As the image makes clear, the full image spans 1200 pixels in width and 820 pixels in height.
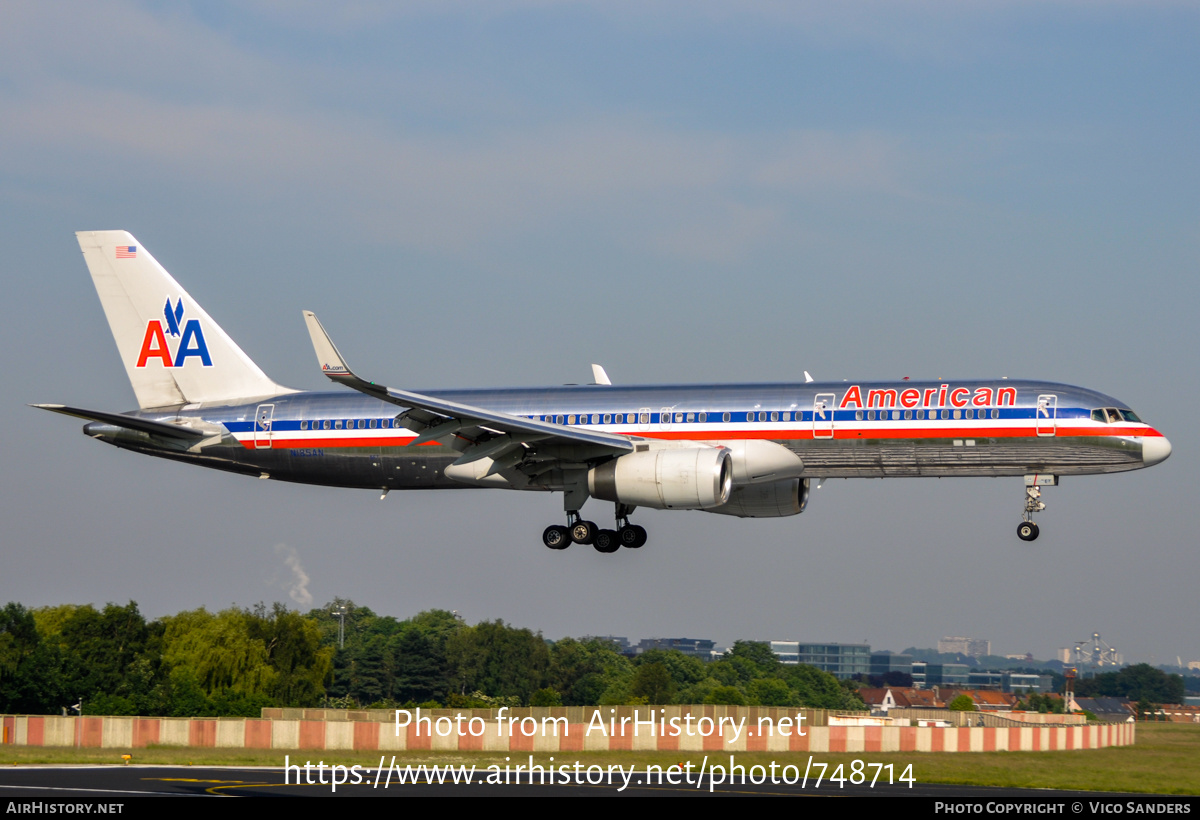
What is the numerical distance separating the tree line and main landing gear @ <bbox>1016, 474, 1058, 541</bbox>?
4841 centimetres

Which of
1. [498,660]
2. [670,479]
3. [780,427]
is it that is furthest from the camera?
[498,660]

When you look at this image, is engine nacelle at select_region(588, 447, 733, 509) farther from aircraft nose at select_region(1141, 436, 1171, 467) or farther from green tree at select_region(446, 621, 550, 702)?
green tree at select_region(446, 621, 550, 702)

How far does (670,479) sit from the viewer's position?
40688mm

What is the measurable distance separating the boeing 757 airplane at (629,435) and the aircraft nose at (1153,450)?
0.05 metres

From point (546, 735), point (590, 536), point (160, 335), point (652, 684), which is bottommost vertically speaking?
point (652, 684)

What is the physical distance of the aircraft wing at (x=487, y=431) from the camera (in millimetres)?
40281

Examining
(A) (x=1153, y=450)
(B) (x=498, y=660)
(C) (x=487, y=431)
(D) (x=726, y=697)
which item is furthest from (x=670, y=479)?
(B) (x=498, y=660)

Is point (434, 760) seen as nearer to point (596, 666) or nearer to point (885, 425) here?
point (885, 425)

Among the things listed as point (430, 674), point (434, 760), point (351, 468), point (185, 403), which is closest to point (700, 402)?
point (351, 468)

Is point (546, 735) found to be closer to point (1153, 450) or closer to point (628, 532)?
point (628, 532)

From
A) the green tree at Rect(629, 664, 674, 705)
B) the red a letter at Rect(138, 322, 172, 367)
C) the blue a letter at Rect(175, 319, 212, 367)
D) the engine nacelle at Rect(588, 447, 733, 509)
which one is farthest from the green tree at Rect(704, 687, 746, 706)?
the engine nacelle at Rect(588, 447, 733, 509)

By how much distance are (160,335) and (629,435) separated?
20088mm

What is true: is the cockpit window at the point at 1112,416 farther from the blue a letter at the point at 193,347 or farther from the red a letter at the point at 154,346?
the red a letter at the point at 154,346

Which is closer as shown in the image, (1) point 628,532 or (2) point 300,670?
(1) point 628,532
